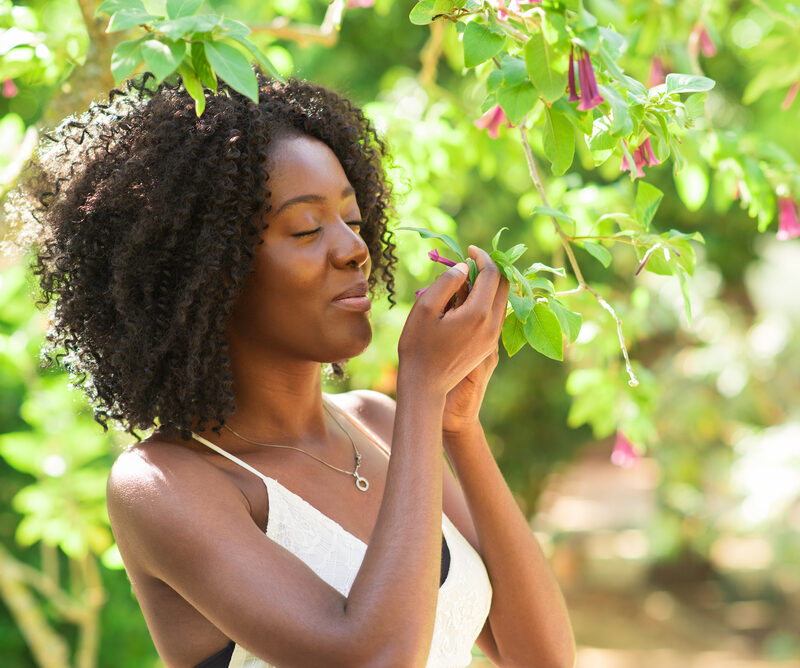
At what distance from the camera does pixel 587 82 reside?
133cm

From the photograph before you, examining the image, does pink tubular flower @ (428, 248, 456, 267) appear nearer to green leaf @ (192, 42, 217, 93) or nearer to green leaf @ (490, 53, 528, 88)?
green leaf @ (490, 53, 528, 88)

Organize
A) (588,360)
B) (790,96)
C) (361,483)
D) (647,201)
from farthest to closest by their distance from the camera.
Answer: (588,360), (790,96), (361,483), (647,201)

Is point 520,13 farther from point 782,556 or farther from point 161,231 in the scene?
point 782,556

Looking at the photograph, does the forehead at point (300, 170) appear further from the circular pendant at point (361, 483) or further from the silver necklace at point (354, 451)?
the circular pendant at point (361, 483)

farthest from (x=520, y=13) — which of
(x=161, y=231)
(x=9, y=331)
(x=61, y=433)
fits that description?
(x=9, y=331)

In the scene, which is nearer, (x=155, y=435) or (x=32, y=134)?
(x=155, y=435)

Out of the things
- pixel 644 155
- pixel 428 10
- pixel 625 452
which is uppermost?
pixel 428 10

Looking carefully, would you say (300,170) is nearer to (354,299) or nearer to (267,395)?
(354,299)

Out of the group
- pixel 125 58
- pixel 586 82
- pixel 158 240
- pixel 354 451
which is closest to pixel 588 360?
pixel 354 451

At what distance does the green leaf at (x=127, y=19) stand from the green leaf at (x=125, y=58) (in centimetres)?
2

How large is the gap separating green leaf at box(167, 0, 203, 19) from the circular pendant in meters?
0.98

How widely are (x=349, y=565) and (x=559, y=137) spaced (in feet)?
2.71

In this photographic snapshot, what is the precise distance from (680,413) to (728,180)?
5.12 metres

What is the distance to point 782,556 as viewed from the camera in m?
7.56
